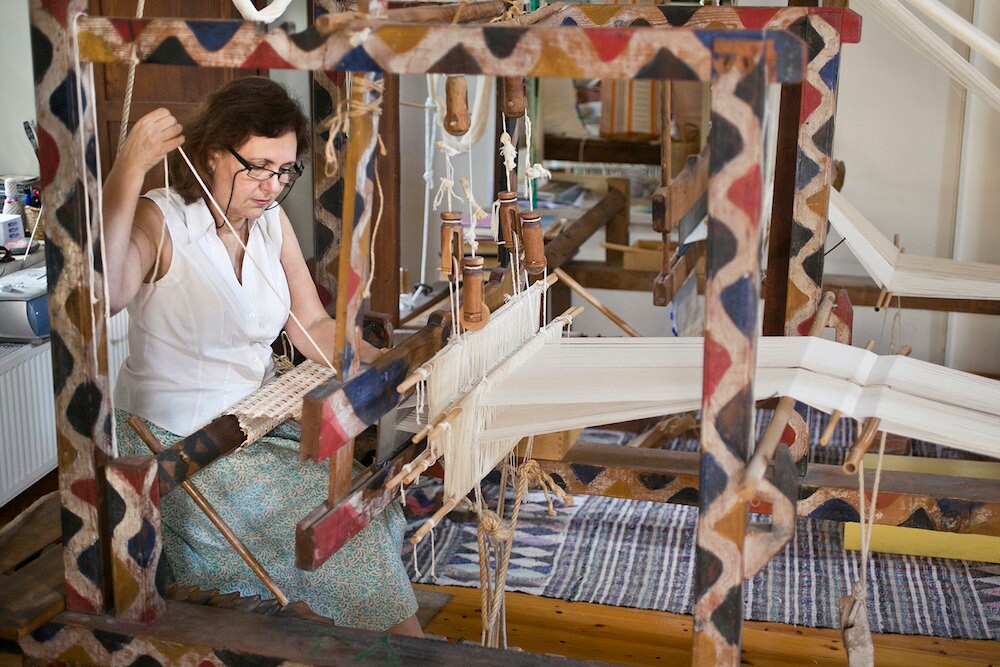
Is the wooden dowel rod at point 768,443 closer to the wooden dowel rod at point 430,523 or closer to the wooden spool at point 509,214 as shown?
the wooden dowel rod at point 430,523

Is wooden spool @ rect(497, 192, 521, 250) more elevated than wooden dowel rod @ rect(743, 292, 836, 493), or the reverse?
wooden spool @ rect(497, 192, 521, 250)

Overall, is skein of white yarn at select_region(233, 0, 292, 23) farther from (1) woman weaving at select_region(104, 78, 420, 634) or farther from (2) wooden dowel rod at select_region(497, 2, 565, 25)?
(2) wooden dowel rod at select_region(497, 2, 565, 25)

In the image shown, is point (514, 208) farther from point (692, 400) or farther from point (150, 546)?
point (150, 546)

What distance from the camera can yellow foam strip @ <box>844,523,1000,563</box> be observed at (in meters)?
3.48

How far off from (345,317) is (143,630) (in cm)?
73

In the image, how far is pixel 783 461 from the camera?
79.7 inches

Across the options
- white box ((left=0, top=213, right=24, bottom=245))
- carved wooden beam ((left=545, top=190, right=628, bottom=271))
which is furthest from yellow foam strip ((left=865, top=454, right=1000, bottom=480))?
white box ((left=0, top=213, right=24, bottom=245))

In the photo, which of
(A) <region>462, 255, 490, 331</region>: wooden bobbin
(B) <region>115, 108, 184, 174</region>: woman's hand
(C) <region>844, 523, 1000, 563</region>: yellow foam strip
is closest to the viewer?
(B) <region>115, 108, 184, 174</region>: woman's hand

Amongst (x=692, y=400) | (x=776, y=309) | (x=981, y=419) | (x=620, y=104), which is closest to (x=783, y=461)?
(x=692, y=400)

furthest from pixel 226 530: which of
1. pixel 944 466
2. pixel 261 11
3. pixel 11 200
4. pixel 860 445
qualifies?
pixel 944 466

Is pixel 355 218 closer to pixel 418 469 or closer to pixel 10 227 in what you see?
pixel 418 469

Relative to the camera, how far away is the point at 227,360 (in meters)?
2.62

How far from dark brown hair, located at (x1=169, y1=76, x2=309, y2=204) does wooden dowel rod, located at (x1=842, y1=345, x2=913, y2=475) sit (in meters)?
1.35

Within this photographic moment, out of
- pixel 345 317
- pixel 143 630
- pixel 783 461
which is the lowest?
pixel 143 630
